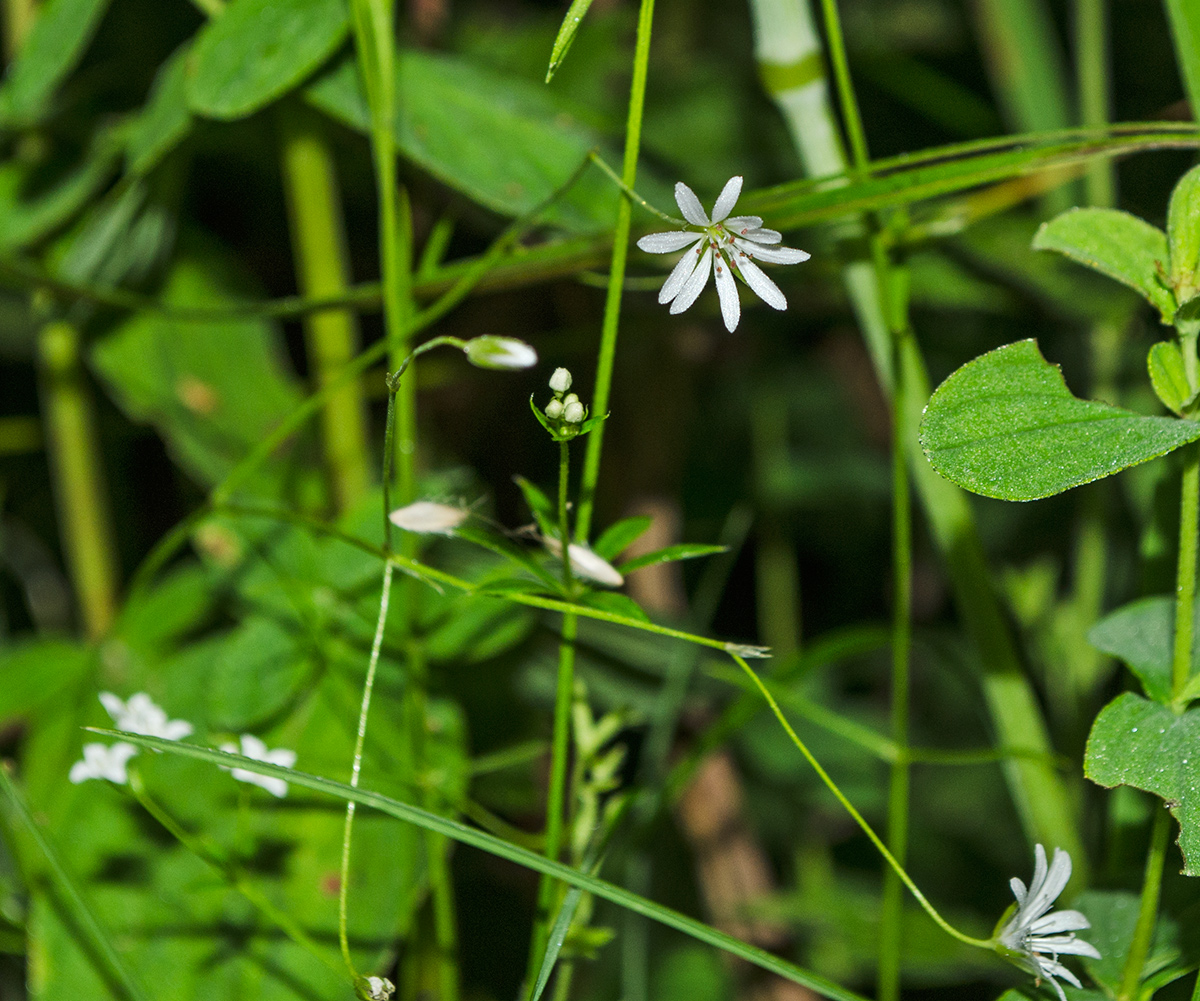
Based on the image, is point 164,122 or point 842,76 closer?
point 842,76

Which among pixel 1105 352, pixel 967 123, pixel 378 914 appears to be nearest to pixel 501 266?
pixel 378 914

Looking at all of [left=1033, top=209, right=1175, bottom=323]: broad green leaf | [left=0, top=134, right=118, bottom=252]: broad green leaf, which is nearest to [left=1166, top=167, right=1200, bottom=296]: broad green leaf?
[left=1033, top=209, right=1175, bottom=323]: broad green leaf

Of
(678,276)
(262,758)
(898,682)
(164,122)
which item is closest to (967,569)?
(898,682)

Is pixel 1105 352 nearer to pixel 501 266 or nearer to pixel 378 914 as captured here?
pixel 501 266

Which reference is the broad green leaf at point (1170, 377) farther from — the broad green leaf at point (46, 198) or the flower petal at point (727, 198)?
the broad green leaf at point (46, 198)

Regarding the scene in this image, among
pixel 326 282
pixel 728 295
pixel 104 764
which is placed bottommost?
pixel 104 764

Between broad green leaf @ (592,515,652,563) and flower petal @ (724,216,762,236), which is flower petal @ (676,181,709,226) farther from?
broad green leaf @ (592,515,652,563)

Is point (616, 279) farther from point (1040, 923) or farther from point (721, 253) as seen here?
point (1040, 923)
